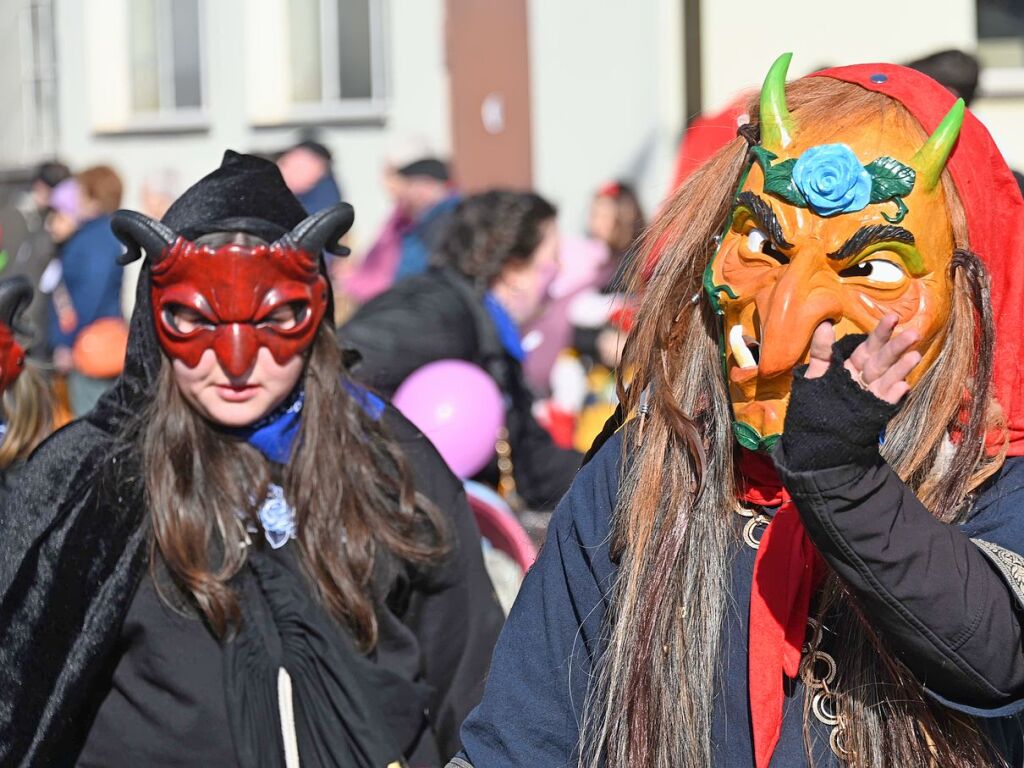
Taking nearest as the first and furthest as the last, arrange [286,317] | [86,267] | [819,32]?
[286,317]
[86,267]
[819,32]

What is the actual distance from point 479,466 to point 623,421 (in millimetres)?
2872

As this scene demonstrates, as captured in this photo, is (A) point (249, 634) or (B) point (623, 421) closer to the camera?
(B) point (623, 421)

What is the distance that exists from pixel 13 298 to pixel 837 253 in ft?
6.73

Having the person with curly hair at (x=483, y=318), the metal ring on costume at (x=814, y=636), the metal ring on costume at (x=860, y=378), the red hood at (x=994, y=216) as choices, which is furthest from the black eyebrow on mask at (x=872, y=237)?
the person with curly hair at (x=483, y=318)

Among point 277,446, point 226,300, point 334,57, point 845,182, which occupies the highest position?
point 334,57

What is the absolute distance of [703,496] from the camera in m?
2.31

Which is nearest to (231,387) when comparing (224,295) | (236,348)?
(236,348)

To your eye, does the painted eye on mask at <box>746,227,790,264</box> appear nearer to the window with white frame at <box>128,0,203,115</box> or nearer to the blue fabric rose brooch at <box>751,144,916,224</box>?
the blue fabric rose brooch at <box>751,144,916,224</box>

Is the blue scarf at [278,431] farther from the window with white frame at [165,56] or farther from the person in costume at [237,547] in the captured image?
the window with white frame at [165,56]

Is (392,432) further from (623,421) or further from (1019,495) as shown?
(1019,495)

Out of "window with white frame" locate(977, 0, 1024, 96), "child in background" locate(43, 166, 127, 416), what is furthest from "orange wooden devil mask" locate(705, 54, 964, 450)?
"window with white frame" locate(977, 0, 1024, 96)

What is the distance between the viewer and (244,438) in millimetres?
3375

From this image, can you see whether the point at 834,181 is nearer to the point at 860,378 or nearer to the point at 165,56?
the point at 860,378

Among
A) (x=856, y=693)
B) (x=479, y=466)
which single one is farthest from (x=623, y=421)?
(x=479, y=466)
